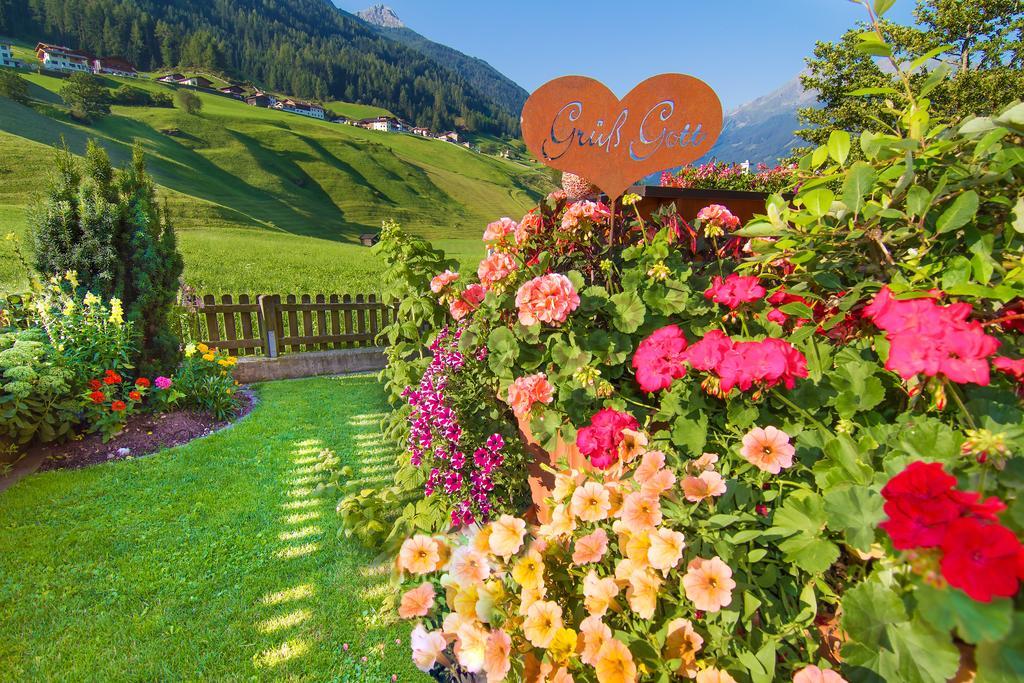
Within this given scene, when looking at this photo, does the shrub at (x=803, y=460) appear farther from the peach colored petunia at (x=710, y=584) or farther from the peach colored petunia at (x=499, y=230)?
the peach colored petunia at (x=499, y=230)

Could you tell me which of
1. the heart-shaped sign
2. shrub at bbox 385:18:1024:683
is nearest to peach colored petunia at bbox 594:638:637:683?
shrub at bbox 385:18:1024:683

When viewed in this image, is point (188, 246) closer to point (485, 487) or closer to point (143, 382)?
point (143, 382)

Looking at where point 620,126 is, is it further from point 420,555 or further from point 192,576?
point 192,576

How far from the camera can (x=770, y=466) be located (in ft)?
3.10

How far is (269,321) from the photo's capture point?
5625mm

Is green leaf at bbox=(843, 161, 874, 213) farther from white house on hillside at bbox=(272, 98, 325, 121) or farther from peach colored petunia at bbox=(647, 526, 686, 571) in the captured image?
white house on hillside at bbox=(272, 98, 325, 121)

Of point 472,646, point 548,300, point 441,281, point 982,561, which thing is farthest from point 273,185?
point 982,561

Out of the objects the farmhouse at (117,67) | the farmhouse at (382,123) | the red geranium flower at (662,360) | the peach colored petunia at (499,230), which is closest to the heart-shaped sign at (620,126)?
the peach colored petunia at (499,230)

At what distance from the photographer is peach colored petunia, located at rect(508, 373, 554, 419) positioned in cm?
153

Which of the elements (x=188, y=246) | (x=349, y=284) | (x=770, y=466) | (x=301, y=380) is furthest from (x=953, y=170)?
(x=188, y=246)

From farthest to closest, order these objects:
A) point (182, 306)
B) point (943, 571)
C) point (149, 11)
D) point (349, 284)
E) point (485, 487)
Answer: point (149, 11) < point (349, 284) < point (182, 306) < point (485, 487) < point (943, 571)

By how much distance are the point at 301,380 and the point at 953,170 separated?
565 cm

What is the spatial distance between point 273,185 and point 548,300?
156 feet

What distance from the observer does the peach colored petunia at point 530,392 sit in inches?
60.4
